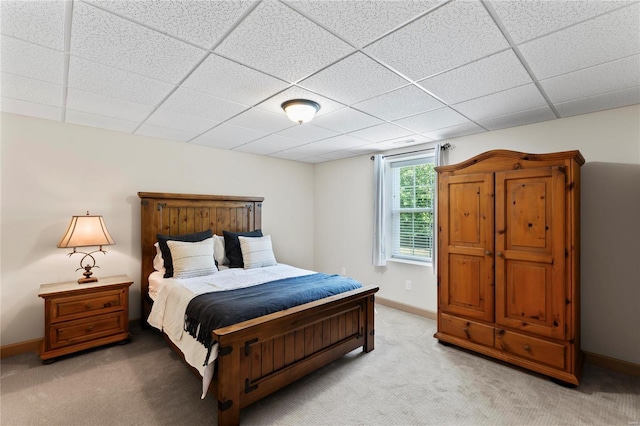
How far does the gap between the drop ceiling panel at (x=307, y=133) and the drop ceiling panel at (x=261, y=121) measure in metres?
0.13

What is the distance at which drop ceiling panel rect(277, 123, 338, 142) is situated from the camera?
11.0ft

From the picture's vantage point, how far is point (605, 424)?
1961 millimetres

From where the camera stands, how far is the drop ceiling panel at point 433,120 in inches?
112

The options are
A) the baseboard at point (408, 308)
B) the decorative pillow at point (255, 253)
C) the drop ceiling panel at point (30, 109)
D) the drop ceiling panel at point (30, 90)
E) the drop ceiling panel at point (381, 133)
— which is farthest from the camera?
the baseboard at point (408, 308)

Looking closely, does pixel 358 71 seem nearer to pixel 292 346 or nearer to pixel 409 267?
pixel 292 346

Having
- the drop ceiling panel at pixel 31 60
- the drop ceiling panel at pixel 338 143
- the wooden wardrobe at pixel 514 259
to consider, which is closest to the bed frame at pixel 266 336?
the wooden wardrobe at pixel 514 259

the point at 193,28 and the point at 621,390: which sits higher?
the point at 193,28

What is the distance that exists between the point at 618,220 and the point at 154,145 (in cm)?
504

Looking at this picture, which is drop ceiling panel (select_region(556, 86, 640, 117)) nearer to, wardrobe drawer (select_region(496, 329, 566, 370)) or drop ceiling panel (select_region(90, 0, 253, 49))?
wardrobe drawer (select_region(496, 329, 566, 370))

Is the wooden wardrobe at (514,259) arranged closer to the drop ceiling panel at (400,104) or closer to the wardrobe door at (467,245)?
the wardrobe door at (467,245)

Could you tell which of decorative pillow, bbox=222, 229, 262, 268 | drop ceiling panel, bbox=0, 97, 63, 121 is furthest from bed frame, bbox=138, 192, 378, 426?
drop ceiling panel, bbox=0, 97, 63, 121

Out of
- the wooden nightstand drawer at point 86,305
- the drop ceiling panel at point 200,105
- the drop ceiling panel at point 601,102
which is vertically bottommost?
the wooden nightstand drawer at point 86,305

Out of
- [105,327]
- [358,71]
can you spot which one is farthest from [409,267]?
[105,327]

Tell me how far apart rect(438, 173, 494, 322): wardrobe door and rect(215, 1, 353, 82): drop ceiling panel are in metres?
1.97
